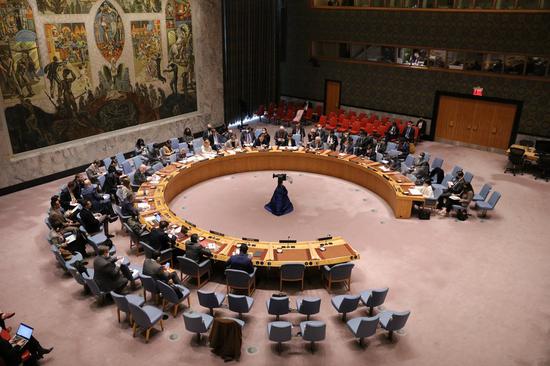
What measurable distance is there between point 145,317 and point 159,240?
94.6 inches

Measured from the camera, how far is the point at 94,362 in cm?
718

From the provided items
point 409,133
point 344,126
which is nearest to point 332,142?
point 344,126

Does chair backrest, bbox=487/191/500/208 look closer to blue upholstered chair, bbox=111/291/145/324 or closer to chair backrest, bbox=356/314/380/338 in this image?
chair backrest, bbox=356/314/380/338

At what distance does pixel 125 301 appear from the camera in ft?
25.1

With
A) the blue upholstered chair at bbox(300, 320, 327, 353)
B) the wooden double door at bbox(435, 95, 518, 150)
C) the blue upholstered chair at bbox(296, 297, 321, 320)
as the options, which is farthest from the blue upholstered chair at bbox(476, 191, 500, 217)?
the blue upholstered chair at bbox(300, 320, 327, 353)

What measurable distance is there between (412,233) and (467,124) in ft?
29.5

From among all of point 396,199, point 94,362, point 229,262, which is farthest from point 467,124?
point 94,362

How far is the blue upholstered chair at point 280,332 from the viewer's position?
280 inches

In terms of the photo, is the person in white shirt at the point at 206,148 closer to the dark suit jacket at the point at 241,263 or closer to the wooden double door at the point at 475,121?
the dark suit jacket at the point at 241,263

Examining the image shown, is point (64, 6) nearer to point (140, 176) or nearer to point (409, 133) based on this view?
point (140, 176)

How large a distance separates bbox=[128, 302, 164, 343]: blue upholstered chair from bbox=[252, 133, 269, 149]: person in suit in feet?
30.7

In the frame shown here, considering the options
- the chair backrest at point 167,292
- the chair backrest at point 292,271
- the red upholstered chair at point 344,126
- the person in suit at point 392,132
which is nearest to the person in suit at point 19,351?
the chair backrest at point 167,292

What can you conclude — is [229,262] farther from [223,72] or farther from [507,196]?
[223,72]

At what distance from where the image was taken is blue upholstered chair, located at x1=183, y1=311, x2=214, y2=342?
285 inches
